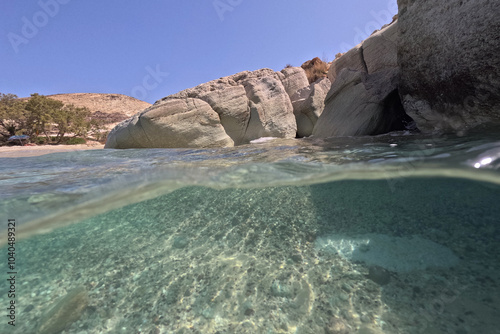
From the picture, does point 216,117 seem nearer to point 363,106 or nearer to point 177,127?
point 177,127

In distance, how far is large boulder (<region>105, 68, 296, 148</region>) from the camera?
9977 mm

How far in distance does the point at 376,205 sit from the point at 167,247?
237 cm

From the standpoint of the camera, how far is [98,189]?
3.35m

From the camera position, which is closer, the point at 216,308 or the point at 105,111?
the point at 216,308

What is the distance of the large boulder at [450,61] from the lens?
12.7ft

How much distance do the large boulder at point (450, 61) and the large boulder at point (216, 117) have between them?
5908 mm

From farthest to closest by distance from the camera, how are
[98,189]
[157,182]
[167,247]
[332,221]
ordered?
[157,182]
[98,189]
[332,221]
[167,247]

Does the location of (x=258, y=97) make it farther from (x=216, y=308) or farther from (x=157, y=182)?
(x=216, y=308)

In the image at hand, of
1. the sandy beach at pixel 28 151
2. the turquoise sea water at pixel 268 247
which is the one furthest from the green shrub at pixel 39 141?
the turquoise sea water at pixel 268 247

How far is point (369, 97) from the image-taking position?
7508 mm

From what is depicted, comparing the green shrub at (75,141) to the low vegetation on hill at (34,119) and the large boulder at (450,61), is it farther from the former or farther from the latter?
the large boulder at (450,61)

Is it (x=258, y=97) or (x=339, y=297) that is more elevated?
(x=258, y=97)

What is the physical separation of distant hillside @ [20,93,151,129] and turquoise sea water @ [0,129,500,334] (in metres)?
47.8

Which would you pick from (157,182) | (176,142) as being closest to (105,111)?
(176,142)
